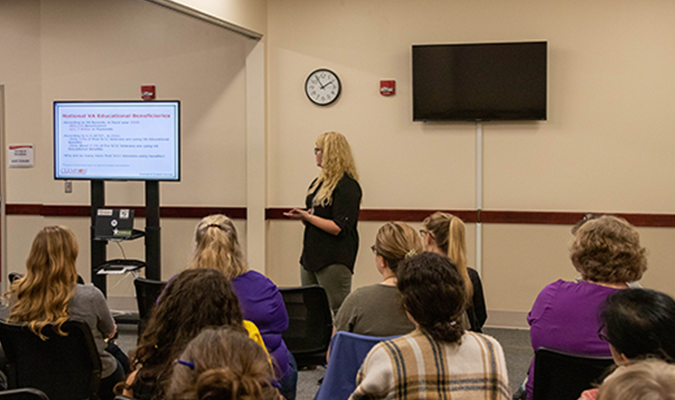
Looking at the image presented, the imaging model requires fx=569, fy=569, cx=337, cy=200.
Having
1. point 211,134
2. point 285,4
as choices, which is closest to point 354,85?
point 285,4

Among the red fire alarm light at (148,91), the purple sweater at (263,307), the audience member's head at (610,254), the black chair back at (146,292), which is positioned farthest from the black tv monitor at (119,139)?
the audience member's head at (610,254)

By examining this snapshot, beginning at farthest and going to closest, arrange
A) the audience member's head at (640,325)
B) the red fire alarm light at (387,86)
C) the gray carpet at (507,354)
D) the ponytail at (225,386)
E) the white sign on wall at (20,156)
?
the white sign on wall at (20,156), the red fire alarm light at (387,86), the gray carpet at (507,354), the audience member's head at (640,325), the ponytail at (225,386)

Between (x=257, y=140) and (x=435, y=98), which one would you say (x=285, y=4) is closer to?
(x=257, y=140)

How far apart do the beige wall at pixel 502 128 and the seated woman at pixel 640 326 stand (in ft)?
11.0

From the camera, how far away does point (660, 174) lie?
14.8 feet

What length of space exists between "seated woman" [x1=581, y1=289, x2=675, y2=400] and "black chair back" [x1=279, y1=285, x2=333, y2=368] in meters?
1.59

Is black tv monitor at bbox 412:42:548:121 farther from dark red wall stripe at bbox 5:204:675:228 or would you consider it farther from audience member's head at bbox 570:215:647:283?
audience member's head at bbox 570:215:647:283

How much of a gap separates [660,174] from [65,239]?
4.29 metres

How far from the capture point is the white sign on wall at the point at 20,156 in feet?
17.7

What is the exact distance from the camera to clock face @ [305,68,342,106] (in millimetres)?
4863

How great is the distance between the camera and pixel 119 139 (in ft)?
14.2

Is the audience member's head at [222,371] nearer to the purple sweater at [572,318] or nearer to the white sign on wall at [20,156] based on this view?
the purple sweater at [572,318]

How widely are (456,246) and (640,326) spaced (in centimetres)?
125

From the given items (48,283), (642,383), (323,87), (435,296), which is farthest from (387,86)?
(642,383)
